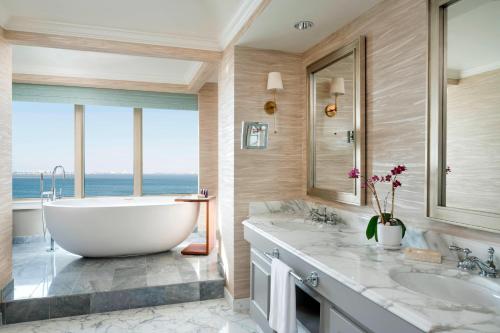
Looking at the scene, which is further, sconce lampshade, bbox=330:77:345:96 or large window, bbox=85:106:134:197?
large window, bbox=85:106:134:197

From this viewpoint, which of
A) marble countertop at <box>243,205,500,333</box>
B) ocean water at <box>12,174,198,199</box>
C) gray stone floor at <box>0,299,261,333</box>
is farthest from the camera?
ocean water at <box>12,174,198,199</box>

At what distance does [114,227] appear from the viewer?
12.2 ft

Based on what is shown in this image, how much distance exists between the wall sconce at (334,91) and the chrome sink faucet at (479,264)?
1.36m

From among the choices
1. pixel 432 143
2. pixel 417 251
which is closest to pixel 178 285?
pixel 417 251

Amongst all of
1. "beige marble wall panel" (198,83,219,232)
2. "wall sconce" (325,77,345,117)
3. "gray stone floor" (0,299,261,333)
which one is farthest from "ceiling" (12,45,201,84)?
"gray stone floor" (0,299,261,333)

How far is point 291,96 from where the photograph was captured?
9.83 feet

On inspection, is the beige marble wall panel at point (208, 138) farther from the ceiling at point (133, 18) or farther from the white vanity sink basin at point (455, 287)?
the white vanity sink basin at point (455, 287)

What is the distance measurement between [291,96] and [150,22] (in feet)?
4.60

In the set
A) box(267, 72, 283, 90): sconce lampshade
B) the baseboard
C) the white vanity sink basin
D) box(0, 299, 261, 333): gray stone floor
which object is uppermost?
box(267, 72, 283, 90): sconce lampshade

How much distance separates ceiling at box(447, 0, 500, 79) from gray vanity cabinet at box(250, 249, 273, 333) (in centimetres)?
159

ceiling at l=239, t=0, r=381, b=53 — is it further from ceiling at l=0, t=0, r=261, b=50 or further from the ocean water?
the ocean water

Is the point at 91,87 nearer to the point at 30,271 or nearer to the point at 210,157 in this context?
the point at 210,157

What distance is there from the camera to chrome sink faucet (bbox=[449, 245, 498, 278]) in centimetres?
128

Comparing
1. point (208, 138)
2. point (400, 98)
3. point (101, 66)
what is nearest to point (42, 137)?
point (101, 66)
